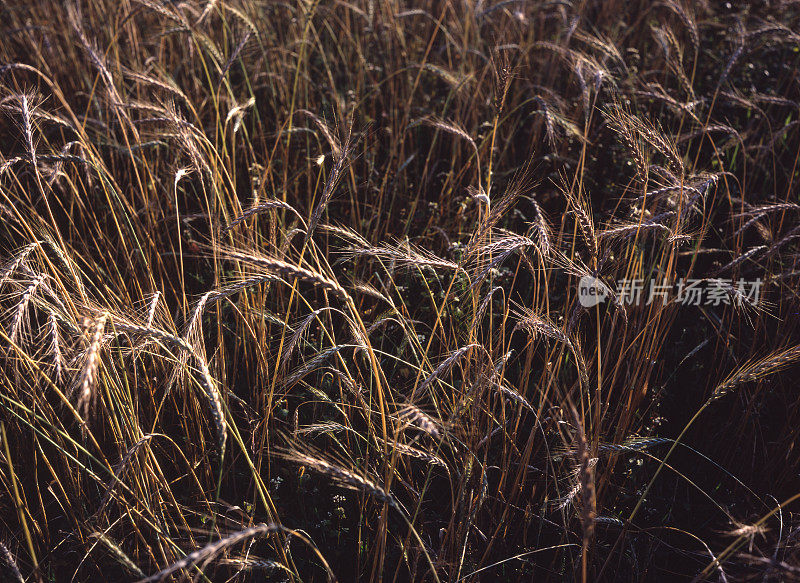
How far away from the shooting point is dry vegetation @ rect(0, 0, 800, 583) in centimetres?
153

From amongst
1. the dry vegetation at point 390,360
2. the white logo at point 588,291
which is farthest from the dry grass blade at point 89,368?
the white logo at point 588,291

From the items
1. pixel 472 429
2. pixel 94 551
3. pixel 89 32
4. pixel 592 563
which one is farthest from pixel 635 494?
pixel 89 32

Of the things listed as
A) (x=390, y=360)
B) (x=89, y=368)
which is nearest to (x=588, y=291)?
(x=390, y=360)

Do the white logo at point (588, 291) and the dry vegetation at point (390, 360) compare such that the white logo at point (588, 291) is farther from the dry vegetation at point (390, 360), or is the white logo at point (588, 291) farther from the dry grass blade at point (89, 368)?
the dry grass blade at point (89, 368)

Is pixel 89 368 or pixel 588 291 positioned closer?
pixel 89 368

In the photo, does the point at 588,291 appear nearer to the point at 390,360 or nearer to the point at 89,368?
the point at 390,360

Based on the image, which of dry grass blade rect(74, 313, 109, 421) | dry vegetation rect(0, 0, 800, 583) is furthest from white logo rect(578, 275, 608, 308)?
dry grass blade rect(74, 313, 109, 421)

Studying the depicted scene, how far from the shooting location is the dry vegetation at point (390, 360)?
5.01ft

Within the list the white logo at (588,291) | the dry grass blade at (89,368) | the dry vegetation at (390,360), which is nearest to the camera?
the dry grass blade at (89,368)

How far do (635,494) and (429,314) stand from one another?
1005 mm

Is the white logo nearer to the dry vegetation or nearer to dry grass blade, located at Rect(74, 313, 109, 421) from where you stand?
the dry vegetation

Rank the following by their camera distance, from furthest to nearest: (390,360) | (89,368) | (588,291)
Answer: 1. (390,360)
2. (588,291)
3. (89,368)

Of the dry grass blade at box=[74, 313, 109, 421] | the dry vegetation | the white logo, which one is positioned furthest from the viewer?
the white logo

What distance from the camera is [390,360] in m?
2.32
